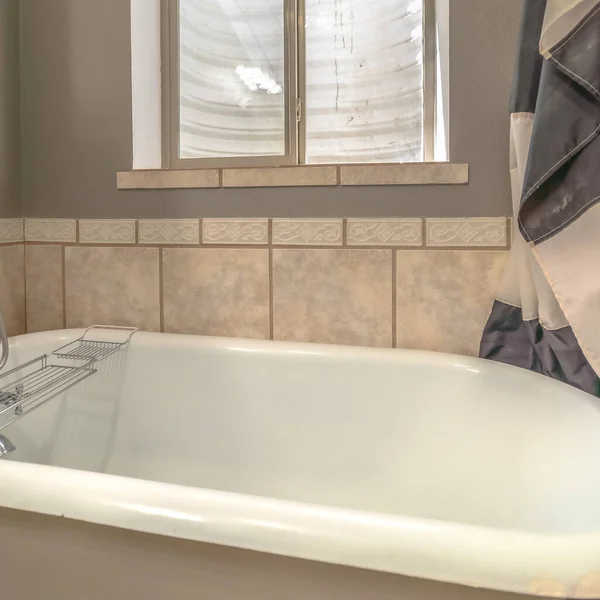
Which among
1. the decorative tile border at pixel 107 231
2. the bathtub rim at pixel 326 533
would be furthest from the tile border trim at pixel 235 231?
the bathtub rim at pixel 326 533

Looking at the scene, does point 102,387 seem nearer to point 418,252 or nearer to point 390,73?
point 418,252

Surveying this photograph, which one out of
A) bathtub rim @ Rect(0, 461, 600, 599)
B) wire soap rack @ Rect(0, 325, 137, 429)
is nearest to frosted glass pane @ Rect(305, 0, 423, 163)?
wire soap rack @ Rect(0, 325, 137, 429)

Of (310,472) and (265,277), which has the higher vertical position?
(265,277)

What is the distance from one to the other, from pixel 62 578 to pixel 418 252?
1.02 m

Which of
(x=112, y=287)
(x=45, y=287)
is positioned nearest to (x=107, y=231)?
(x=112, y=287)

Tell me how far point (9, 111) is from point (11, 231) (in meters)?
0.35

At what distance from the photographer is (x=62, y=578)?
2.29 ft

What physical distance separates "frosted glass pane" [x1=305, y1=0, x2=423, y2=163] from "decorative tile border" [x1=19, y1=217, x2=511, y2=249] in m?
0.41

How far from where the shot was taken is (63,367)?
4.63 ft

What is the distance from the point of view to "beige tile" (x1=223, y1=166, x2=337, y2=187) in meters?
1.44

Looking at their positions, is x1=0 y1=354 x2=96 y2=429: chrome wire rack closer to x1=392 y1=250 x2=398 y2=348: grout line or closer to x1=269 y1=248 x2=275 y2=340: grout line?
x1=269 y1=248 x2=275 y2=340: grout line

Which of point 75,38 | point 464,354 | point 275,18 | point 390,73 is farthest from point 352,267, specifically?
point 75,38

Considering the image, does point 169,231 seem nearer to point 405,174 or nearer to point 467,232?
point 405,174

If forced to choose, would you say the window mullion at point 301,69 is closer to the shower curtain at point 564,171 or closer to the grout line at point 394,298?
the grout line at point 394,298
